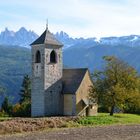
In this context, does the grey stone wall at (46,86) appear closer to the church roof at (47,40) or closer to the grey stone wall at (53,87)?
the grey stone wall at (53,87)

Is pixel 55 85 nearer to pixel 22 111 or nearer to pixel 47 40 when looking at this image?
pixel 47 40

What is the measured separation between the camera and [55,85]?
7731 cm

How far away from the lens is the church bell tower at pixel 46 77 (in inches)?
3000

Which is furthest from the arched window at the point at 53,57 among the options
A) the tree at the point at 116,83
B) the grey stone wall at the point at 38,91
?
the tree at the point at 116,83

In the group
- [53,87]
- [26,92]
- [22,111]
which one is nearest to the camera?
[53,87]

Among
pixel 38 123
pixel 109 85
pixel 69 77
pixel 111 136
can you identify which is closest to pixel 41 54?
pixel 69 77

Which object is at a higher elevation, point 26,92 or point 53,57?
point 53,57

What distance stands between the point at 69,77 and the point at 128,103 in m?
11.6

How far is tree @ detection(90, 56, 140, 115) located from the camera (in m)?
71.1

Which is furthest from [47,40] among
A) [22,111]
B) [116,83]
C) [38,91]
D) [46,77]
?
[116,83]

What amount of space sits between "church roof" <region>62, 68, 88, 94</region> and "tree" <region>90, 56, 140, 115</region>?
14.3ft

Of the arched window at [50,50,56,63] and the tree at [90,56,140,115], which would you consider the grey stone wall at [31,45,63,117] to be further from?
the tree at [90,56,140,115]

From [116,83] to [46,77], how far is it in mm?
11776

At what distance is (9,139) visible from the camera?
4009 centimetres
